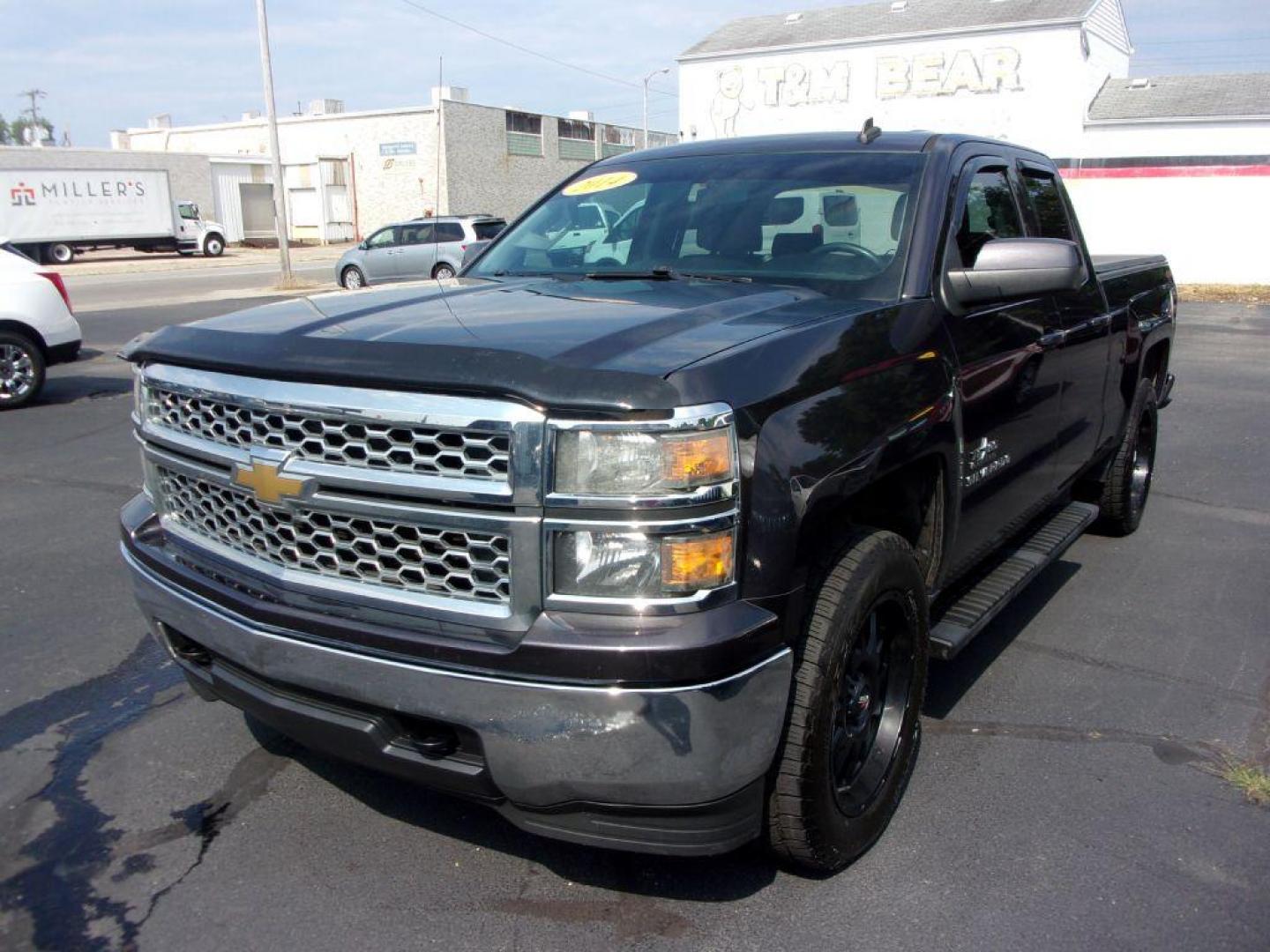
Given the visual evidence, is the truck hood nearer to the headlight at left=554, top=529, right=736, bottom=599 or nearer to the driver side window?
the headlight at left=554, top=529, right=736, bottom=599

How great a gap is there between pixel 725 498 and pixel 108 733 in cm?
263

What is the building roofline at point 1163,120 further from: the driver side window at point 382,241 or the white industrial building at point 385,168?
the white industrial building at point 385,168

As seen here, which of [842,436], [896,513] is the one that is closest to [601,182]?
[896,513]

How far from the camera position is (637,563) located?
232 cm

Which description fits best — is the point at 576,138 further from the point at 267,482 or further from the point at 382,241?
the point at 267,482

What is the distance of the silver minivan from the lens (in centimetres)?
2416

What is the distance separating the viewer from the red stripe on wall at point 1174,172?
25562 mm

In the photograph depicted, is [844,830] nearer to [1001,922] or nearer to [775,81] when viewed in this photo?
[1001,922]

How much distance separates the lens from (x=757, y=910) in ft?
9.29

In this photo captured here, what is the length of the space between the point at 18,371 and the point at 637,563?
9.82 metres

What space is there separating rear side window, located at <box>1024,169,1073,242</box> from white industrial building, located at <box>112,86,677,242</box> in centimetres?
4378

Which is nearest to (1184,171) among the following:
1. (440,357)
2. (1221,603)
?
(1221,603)

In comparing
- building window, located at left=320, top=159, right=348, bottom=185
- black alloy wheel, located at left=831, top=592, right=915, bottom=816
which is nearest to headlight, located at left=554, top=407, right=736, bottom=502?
black alloy wheel, located at left=831, top=592, right=915, bottom=816

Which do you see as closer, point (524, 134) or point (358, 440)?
point (358, 440)
